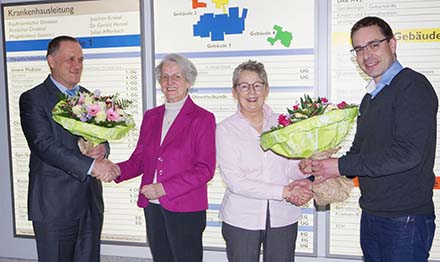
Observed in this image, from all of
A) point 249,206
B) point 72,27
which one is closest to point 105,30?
point 72,27

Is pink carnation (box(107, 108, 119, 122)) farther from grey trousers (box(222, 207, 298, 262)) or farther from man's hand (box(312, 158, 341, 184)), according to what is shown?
man's hand (box(312, 158, 341, 184))

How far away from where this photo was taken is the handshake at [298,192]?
2.18m

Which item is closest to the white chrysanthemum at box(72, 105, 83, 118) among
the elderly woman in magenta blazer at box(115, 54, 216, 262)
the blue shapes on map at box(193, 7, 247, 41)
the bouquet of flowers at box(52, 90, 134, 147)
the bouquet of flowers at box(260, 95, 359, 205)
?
the bouquet of flowers at box(52, 90, 134, 147)

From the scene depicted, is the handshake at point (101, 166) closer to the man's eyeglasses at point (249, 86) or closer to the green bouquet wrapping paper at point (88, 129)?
the green bouquet wrapping paper at point (88, 129)

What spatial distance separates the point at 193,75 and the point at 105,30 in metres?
1.43

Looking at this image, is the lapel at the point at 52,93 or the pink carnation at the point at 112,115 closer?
A: the pink carnation at the point at 112,115

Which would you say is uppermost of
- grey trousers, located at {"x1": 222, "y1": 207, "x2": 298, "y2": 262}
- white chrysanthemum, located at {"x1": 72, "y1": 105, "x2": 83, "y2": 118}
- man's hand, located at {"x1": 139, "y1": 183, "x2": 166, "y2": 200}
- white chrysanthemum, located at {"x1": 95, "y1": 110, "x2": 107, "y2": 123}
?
white chrysanthemum, located at {"x1": 72, "y1": 105, "x2": 83, "y2": 118}

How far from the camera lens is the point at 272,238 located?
2244 mm

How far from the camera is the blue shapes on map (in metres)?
3.30

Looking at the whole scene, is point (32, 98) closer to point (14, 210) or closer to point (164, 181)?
point (164, 181)

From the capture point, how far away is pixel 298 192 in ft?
7.22

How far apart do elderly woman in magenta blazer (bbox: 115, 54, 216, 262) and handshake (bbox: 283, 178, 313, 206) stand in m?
0.42

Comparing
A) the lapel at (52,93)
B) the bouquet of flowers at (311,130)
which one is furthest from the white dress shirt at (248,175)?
the lapel at (52,93)

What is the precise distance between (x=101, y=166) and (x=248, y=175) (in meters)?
0.81
